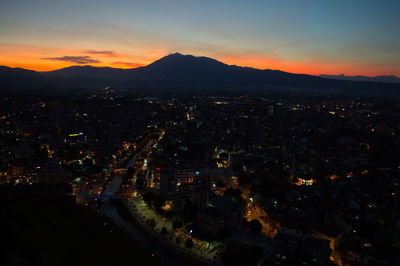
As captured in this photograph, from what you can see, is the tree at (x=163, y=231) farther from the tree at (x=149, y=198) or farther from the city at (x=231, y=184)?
the tree at (x=149, y=198)

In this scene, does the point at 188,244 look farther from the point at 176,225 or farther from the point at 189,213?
the point at 189,213

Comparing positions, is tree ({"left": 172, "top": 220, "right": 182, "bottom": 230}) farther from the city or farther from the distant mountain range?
the distant mountain range

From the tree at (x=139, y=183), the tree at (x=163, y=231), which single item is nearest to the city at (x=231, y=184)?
the tree at (x=163, y=231)

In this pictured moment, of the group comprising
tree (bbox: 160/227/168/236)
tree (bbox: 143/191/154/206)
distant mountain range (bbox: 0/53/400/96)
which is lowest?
tree (bbox: 160/227/168/236)

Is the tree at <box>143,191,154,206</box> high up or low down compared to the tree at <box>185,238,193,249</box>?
up

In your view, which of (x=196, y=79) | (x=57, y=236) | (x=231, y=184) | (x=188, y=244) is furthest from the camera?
(x=196, y=79)

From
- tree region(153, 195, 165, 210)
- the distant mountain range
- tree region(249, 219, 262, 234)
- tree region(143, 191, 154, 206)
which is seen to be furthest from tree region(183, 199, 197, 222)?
the distant mountain range

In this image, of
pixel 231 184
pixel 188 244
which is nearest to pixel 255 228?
pixel 188 244

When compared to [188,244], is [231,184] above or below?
above

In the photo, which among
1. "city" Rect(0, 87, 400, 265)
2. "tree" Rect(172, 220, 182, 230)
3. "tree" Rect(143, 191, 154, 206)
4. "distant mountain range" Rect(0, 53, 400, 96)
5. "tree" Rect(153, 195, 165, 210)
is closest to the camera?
"city" Rect(0, 87, 400, 265)
